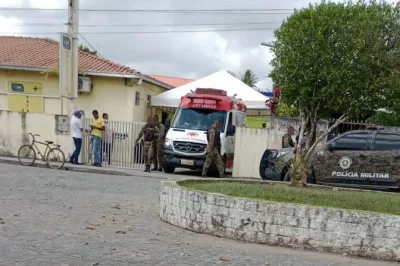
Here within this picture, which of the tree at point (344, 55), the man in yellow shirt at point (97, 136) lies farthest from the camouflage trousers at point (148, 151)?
the tree at point (344, 55)

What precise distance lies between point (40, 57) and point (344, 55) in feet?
54.8

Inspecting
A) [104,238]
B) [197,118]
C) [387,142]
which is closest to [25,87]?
[197,118]

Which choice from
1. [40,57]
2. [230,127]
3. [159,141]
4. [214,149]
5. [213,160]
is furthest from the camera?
[40,57]

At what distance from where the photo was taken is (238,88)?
22.5 metres

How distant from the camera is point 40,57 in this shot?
72.6 ft

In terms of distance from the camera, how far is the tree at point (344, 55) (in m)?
8.22

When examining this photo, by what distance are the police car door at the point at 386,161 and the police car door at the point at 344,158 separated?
0.66ft

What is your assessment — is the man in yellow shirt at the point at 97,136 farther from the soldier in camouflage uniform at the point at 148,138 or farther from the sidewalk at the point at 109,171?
the soldier in camouflage uniform at the point at 148,138

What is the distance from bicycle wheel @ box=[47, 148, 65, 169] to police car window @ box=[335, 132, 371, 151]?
27.5 feet

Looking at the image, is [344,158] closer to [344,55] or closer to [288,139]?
[288,139]

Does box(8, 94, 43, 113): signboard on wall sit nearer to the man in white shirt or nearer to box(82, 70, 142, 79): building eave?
box(82, 70, 142, 79): building eave

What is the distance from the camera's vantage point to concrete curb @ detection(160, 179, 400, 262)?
6867 millimetres

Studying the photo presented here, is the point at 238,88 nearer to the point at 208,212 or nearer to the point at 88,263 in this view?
the point at 208,212

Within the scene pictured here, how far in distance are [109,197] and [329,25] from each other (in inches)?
223
